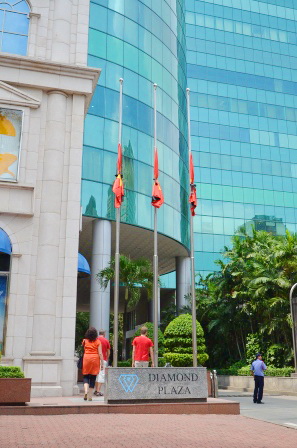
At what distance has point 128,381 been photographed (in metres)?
11.3

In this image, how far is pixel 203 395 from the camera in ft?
38.9

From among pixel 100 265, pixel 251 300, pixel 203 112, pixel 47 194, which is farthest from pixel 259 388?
pixel 203 112

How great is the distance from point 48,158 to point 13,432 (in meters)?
10.2

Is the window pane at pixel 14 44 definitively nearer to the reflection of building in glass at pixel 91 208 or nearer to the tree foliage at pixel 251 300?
the reflection of building in glass at pixel 91 208

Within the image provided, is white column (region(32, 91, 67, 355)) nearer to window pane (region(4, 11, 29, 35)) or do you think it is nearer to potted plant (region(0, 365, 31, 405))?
window pane (region(4, 11, 29, 35))

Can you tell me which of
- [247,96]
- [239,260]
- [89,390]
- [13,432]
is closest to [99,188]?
[239,260]

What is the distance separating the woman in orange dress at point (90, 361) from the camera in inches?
482

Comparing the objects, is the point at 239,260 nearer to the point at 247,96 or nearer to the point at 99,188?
the point at 99,188

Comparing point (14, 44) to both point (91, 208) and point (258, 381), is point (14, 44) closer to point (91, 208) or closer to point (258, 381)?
point (91, 208)

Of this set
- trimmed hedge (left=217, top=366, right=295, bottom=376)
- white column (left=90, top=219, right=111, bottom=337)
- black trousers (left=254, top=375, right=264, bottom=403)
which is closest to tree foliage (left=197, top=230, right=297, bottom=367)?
trimmed hedge (left=217, top=366, right=295, bottom=376)

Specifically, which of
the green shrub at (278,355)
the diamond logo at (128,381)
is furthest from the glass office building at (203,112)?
the diamond logo at (128,381)

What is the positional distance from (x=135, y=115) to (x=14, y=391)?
872 inches

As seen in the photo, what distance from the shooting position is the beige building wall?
49.3ft

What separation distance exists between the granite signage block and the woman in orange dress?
1.15 metres
